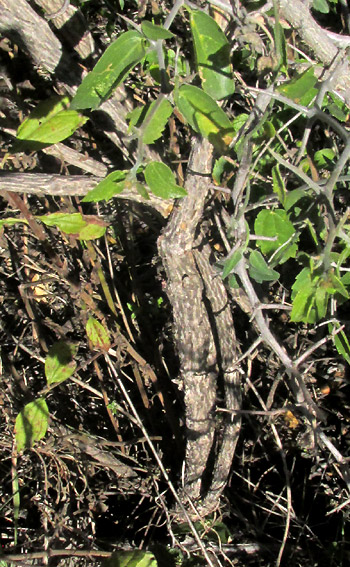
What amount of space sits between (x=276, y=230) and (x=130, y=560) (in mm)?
844

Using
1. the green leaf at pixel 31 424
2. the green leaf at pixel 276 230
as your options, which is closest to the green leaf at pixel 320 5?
the green leaf at pixel 276 230

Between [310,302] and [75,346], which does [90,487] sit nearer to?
[75,346]

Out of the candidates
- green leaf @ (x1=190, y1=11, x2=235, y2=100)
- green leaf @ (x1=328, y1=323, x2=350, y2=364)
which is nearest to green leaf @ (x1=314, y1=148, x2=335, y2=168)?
green leaf @ (x1=328, y1=323, x2=350, y2=364)

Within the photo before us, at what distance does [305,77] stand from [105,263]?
3.13 feet

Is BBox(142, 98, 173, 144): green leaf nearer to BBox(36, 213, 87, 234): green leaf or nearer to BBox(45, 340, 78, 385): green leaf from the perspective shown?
BBox(36, 213, 87, 234): green leaf

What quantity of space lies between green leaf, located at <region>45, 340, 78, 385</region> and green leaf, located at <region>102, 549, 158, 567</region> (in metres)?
0.44

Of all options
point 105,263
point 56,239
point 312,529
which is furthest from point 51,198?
point 312,529

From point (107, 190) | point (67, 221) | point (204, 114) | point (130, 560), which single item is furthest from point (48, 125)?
point (130, 560)

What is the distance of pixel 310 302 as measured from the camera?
0.94 metres

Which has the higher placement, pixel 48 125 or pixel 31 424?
pixel 48 125

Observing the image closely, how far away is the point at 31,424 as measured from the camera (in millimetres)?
1368

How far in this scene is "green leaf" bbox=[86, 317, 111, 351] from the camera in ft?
4.43

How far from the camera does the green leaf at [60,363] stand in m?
1.37

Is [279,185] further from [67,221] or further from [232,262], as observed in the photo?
[67,221]
